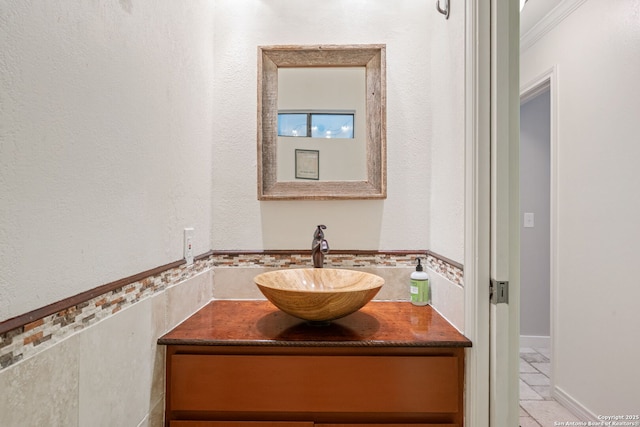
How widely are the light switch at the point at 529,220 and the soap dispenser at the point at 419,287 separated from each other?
1877 mm

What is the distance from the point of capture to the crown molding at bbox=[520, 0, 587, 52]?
1776 millimetres

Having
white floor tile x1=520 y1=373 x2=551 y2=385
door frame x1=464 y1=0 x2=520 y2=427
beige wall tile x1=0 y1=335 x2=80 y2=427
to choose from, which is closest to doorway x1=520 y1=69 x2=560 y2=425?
white floor tile x1=520 y1=373 x2=551 y2=385

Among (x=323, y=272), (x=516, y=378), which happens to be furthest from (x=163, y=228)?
(x=516, y=378)

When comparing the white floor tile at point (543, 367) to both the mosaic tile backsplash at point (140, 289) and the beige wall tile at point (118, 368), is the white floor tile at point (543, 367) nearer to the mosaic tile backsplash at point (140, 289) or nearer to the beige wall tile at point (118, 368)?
the mosaic tile backsplash at point (140, 289)

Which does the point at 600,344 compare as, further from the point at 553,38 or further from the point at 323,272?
the point at 553,38

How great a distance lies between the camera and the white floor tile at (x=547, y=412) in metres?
1.71

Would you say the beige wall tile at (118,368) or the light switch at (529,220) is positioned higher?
the light switch at (529,220)

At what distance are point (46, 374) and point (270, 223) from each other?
909mm

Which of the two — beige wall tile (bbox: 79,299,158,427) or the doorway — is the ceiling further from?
beige wall tile (bbox: 79,299,158,427)

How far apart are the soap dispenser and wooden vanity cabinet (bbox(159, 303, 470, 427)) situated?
35 cm

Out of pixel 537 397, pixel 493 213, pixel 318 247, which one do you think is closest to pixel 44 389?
pixel 318 247

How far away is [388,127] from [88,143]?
1100 mm

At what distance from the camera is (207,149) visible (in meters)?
1.34

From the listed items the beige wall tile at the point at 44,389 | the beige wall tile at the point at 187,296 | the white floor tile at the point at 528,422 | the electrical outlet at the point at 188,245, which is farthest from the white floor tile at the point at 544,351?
the beige wall tile at the point at 44,389
